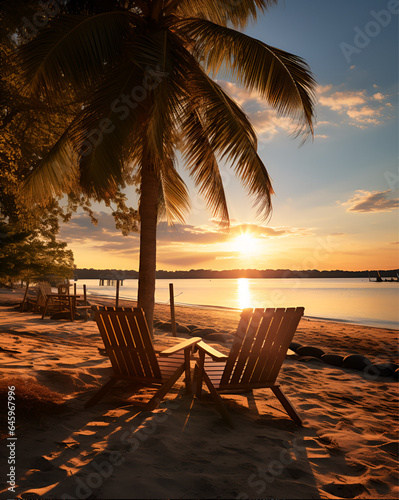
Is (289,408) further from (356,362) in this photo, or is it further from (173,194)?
(173,194)

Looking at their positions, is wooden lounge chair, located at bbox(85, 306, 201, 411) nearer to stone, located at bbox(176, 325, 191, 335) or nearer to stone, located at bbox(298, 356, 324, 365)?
stone, located at bbox(298, 356, 324, 365)

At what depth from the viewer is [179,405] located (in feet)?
12.2

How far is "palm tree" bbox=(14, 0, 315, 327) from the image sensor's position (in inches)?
215

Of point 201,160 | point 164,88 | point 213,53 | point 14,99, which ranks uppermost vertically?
point 213,53

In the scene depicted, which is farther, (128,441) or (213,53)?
(213,53)

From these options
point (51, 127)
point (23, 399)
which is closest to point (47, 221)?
point (51, 127)

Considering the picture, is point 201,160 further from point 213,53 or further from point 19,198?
point 19,198

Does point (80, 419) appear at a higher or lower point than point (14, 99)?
lower

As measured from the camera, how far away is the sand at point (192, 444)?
7.25 feet

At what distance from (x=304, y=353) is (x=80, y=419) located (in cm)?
541

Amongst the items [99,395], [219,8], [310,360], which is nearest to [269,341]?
[99,395]

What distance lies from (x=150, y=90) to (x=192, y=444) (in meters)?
5.12

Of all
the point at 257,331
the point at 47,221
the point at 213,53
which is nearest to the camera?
the point at 257,331

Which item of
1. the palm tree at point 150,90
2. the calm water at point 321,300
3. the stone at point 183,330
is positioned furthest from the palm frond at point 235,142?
the calm water at point 321,300
